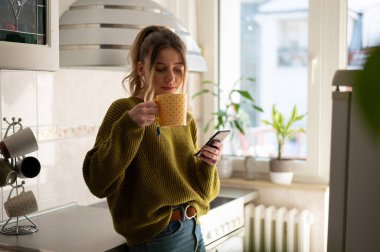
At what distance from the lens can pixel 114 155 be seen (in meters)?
1.45

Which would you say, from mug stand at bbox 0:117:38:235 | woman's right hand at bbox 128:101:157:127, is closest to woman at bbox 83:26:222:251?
woman's right hand at bbox 128:101:157:127

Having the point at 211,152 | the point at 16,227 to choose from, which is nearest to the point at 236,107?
the point at 211,152

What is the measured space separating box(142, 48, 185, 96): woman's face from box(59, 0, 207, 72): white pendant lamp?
92 millimetres

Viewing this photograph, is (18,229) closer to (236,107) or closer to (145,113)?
(145,113)

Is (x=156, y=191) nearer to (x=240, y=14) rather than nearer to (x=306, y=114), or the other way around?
(x=306, y=114)

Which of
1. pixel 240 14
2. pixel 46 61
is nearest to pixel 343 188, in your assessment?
pixel 46 61

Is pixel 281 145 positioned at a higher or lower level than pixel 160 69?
lower

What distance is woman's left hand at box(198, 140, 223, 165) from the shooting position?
64.9 inches

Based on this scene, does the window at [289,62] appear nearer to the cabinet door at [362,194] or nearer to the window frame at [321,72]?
the window frame at [321,72]

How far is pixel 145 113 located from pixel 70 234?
0.65 meters

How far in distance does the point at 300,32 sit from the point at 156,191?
176cm

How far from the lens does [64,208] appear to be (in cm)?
220

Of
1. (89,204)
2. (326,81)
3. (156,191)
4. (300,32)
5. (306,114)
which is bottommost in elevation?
(89,204)

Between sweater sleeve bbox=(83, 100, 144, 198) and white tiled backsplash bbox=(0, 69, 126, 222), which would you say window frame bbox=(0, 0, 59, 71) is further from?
white tiled backsplash bbox=(0, 69, 126, 222)
